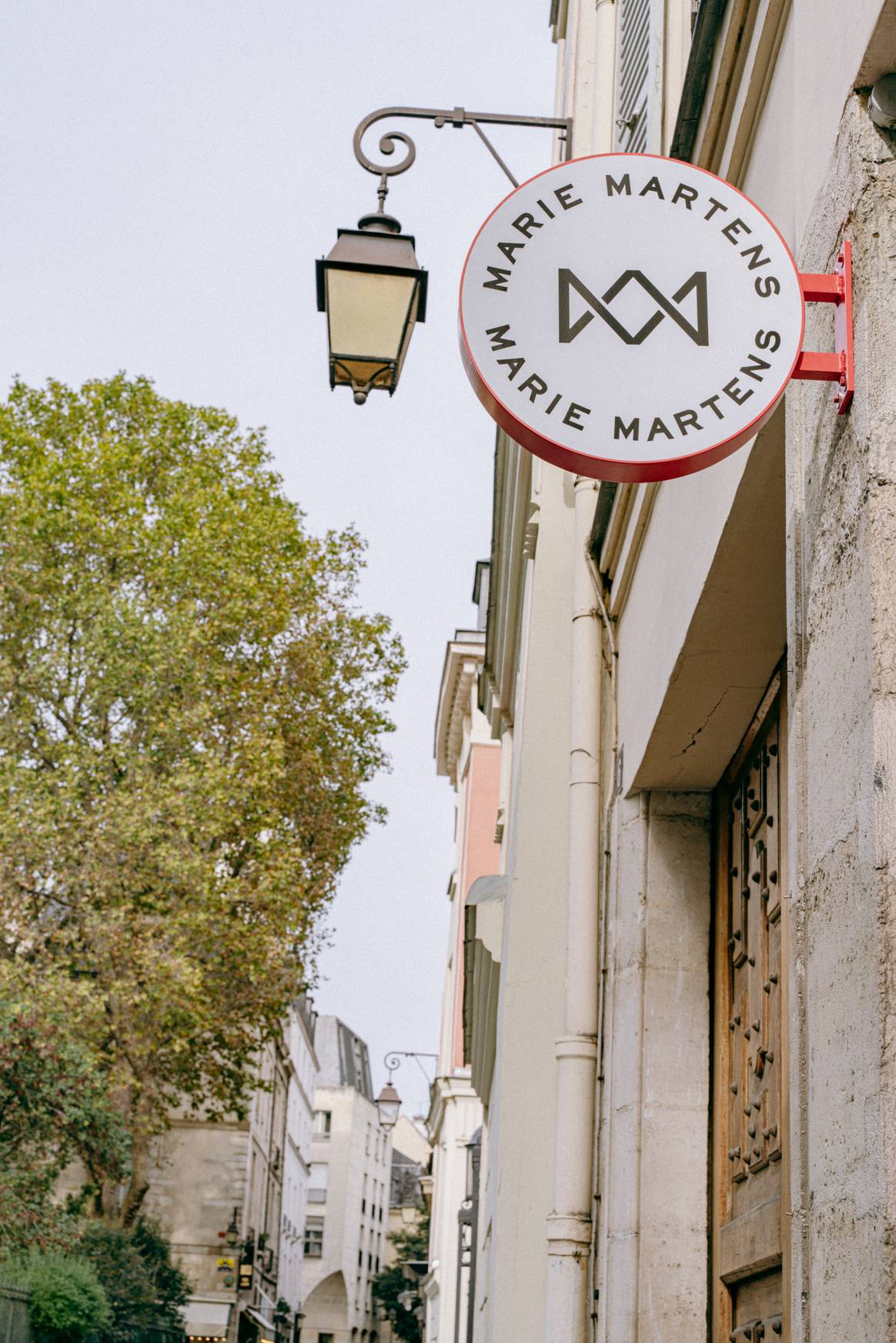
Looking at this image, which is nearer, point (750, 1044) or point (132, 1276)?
point (750, 1044)

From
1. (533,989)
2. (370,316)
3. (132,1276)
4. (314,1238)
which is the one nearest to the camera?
(370,316)

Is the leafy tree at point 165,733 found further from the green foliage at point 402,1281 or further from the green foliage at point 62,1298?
the green foliage at point 402,1281

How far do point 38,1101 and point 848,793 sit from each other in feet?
65.2

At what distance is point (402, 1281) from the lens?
223 feet

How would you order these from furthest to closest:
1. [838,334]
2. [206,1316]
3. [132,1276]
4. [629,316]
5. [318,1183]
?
[318,1183] < [206,1316] < [132,1276] < [629,316] < [838,334]

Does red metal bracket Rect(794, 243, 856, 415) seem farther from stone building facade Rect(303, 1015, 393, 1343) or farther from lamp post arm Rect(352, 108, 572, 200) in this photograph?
stone building facade Rect(303, 1015, 393, 1343)

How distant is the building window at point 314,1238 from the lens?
73.5 m

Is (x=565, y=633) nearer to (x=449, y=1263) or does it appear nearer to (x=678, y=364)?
(x=678, y=364)

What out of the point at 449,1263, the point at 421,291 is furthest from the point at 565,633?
the point at 449,1263

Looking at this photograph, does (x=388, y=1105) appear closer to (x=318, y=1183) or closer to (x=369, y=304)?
(x=318, y=1183)

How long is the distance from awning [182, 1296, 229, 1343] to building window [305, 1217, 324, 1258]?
39.3 m

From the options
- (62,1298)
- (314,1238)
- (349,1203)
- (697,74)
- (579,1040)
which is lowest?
(62,1298)

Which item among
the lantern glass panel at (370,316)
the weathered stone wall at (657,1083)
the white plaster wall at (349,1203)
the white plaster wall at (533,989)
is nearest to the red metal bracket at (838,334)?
the weathered stone wall at (657,1083)

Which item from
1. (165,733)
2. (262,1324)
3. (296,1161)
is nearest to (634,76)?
(165,733)
